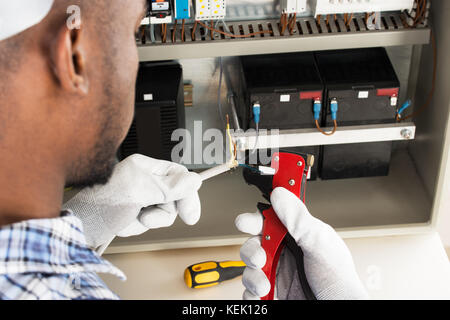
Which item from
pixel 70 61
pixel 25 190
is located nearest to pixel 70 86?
pixel 70 61

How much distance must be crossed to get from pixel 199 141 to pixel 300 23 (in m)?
0.54

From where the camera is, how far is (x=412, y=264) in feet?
5.08

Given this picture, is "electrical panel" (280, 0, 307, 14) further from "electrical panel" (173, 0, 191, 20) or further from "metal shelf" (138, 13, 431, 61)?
"electrical panel" (173, 0, 191, 20)

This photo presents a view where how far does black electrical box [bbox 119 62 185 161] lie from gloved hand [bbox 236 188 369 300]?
0.50 m

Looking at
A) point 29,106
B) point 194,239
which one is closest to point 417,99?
point 194,239

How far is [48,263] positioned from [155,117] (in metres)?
0.93

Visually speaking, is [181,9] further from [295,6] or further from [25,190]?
[25,190]

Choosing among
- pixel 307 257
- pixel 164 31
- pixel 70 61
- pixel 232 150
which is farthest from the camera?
pixel 164 31

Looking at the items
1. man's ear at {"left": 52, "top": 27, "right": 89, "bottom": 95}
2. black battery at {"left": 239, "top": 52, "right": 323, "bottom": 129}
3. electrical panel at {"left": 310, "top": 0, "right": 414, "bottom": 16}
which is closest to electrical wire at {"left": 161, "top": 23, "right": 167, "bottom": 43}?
black battery at {"left": 239, "top": 52, "right": 323, "bottom": 129}

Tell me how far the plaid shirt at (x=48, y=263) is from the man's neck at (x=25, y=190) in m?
0.02

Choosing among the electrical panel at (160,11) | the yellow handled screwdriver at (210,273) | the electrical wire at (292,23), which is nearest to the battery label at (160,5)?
the electrical panel at (160,11)

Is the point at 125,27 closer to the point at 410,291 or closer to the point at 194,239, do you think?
the point at 194,239

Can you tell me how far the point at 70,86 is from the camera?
2.12 feet
